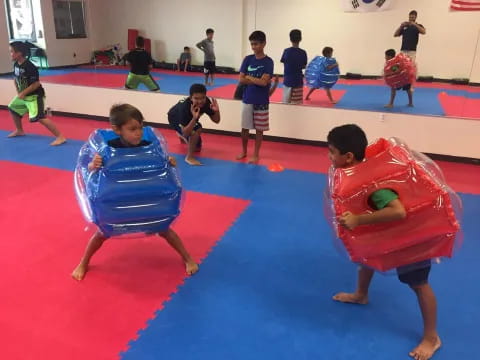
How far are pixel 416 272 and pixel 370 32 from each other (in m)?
4.68

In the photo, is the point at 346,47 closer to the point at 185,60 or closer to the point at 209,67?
the point at 209,67

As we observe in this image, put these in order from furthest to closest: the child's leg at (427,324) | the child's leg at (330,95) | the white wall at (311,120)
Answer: the child's leg at (330,95) → the white wall at (311,120) → the child's leg at (427,324)

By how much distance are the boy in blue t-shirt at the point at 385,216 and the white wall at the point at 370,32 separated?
13.6 feet

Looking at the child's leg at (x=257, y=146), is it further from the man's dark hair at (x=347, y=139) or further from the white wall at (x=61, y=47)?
the white wall at (x=61, y=47)

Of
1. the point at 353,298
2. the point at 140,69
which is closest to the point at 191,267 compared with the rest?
the point at 353,298

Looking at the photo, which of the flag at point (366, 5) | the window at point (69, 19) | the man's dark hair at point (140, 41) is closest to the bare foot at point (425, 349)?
the flag at point (366, 5)

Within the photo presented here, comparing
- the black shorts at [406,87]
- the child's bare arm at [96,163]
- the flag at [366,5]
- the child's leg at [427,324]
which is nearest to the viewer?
the child's leg at [427,324]

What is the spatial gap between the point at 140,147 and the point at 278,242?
1422 mm

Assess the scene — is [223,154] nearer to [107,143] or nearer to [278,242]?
[278,242]

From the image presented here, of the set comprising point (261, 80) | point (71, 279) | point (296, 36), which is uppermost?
point (296, 36)

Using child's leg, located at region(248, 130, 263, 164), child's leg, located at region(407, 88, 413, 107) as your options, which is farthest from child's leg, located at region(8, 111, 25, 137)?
child's leg, located at region(407, 88, 413, 107)

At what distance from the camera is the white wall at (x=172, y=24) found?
6746 millimetres

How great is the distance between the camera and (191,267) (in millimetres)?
2912

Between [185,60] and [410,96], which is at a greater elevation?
[185,60]
